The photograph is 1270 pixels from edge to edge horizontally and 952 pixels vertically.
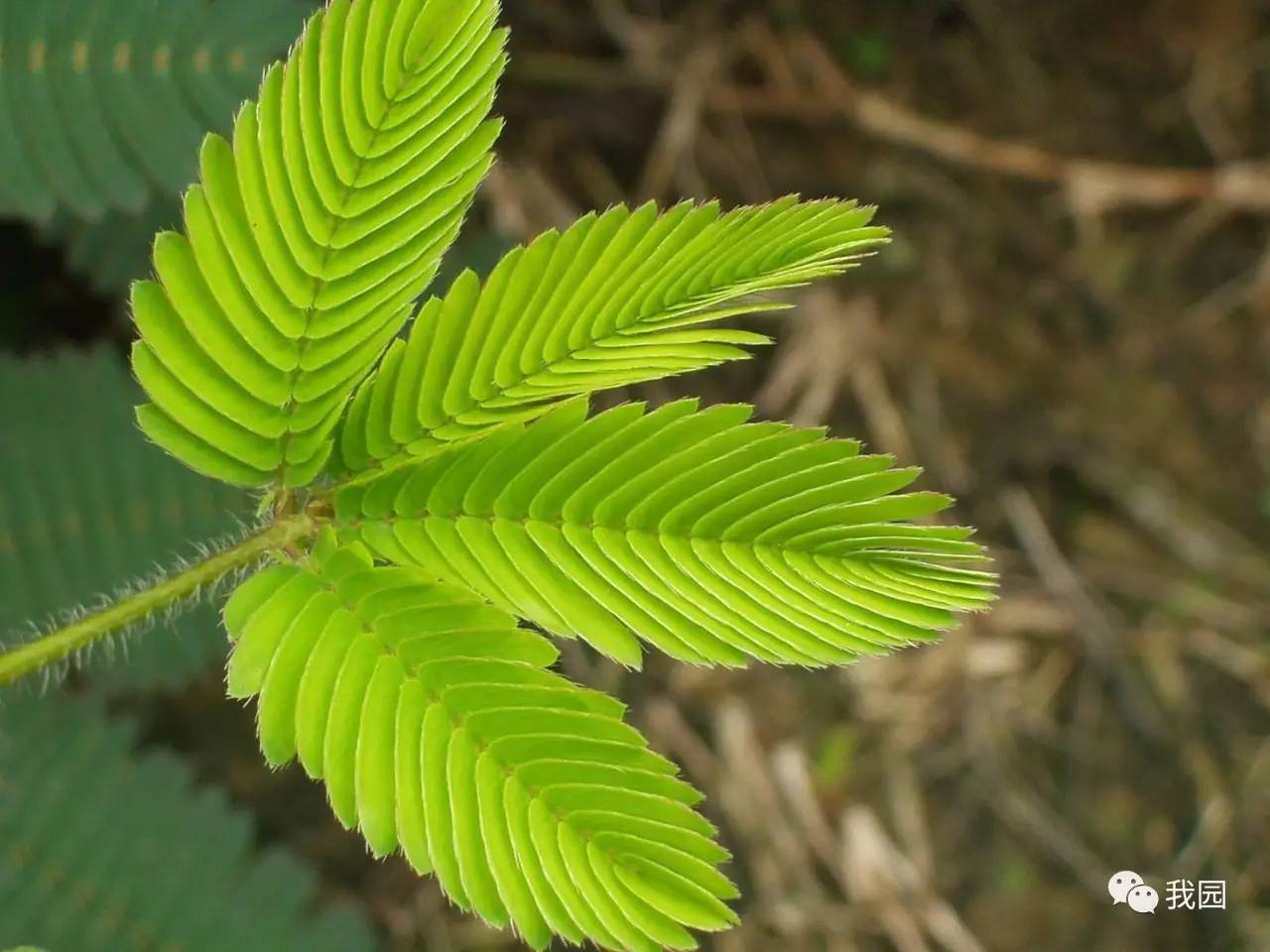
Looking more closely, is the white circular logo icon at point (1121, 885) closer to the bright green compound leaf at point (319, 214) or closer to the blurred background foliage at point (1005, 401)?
the blurred background foliage at point (1005, 401)

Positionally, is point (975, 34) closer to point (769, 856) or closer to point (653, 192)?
point (653, 192)

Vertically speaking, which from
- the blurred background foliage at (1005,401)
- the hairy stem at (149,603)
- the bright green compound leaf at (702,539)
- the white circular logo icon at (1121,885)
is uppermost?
the blurred background foliage at (1005,401)

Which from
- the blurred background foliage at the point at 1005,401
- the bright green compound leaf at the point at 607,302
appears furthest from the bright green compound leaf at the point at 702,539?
the blurred background foliage at the point at 1005,401

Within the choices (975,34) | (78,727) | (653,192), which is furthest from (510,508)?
(975,34)

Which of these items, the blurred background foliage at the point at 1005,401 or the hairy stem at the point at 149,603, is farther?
the blurred background foliage at the point at 1005,401

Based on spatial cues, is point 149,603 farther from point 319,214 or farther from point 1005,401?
point 1005,401

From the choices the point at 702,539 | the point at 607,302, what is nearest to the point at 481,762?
the point at 702,539

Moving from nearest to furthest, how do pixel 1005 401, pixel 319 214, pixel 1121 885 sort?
pixel 319 214 < pixel 1121 885 < pixel 1005 401
